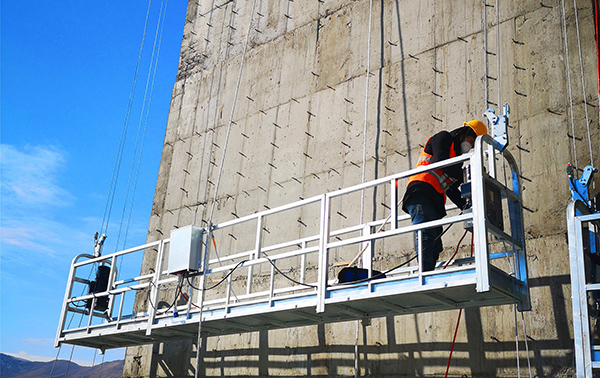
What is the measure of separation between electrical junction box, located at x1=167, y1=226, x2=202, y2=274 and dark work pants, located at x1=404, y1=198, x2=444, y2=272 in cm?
363

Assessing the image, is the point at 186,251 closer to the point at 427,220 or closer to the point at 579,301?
the point at 427,220

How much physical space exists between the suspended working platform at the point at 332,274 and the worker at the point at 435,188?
20 cm

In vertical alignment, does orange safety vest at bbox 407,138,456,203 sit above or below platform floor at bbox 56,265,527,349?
above

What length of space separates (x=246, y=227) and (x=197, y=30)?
21.4 ft

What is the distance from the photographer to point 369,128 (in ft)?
35.9

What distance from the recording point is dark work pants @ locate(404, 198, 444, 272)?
7039mm

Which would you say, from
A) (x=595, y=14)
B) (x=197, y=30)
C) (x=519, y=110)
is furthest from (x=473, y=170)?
(x=197, y=30)

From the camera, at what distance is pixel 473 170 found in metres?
6.50

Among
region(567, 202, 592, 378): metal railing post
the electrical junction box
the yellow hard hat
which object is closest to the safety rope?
the yellow hard hat

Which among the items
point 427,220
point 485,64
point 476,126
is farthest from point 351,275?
point 485,64

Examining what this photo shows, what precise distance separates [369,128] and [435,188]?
12.7ft

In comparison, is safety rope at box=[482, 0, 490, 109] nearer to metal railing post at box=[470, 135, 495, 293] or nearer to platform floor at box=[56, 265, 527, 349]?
metal railing post at box=[470, 135, 495, 293]

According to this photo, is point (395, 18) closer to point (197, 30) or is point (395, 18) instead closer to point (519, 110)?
point (519, 110)

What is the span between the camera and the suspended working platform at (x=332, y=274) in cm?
655
